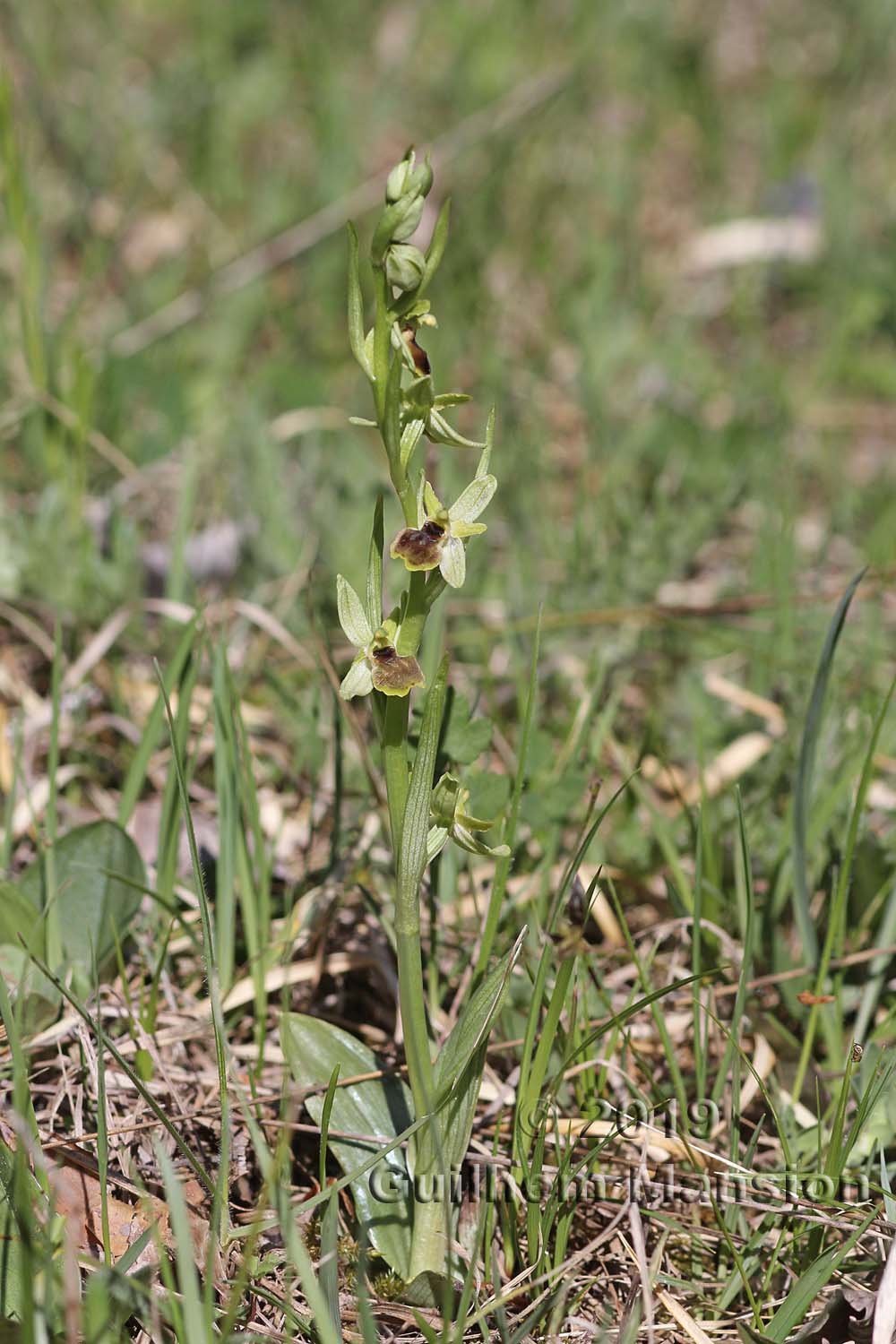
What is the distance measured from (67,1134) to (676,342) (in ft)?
10.2

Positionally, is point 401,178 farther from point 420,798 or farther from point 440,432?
point 420,798

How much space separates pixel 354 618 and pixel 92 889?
32.2 inches

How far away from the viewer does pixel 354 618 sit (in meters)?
1.46

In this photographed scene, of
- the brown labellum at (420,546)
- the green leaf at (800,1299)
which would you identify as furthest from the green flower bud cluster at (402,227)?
the green leaf at (800,1299)

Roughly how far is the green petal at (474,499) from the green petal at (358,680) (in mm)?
203

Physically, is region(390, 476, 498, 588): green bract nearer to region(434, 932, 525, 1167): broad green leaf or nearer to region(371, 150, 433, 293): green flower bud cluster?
region(371, 150, 433, 293): green flower bud cluster

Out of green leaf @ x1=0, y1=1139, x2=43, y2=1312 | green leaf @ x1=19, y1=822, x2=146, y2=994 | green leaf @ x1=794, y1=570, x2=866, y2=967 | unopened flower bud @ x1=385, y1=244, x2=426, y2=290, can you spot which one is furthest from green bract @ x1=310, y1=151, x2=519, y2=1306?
green leaf @ x1=794, y1=570, x2=866, y2=967

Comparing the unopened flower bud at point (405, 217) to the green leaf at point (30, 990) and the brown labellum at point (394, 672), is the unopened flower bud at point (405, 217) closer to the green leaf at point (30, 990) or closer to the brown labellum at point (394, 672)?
the brown labellum at point (394, 672)

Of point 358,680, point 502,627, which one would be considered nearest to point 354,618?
point 358,680

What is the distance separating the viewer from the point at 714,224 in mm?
4695

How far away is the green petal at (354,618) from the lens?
4.72ft

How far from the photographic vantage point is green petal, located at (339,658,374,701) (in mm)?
1406

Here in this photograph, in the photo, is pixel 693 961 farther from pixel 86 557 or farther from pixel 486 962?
pixel 86 557

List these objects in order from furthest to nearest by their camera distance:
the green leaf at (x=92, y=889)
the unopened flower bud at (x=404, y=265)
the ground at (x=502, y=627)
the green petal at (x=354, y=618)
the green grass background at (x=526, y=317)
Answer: the green grass background at (x=526, y=317) → the green leaf at (x=92, y=889) → the ground at (x=502, y=627) → the green petal at (x=354, y=618) → the unopened flower bud at (x=404, y=265)
